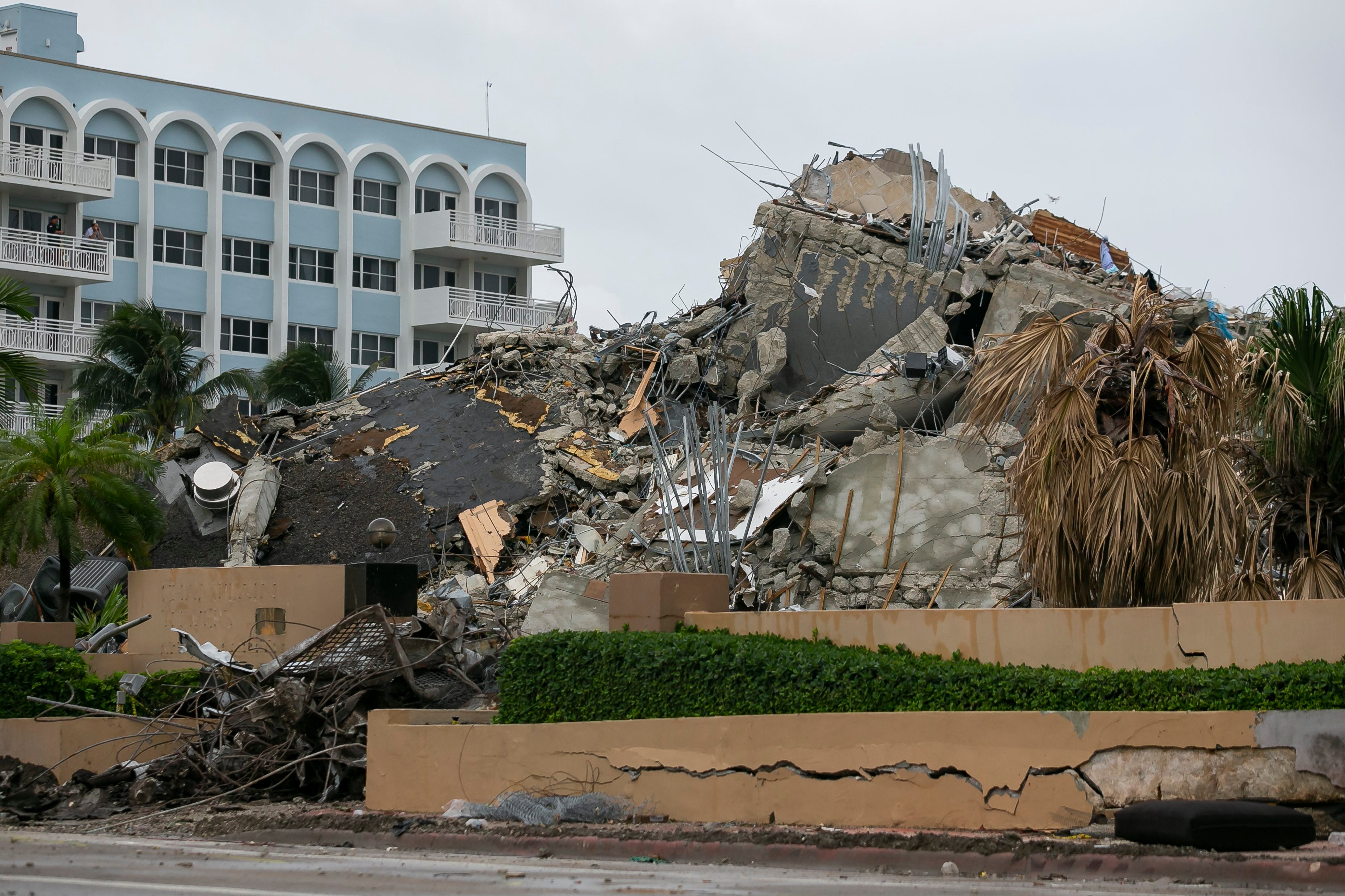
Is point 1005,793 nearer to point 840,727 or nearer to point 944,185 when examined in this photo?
point 840,727

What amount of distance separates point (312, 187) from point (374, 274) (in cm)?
348

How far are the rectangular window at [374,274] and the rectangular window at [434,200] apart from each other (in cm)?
217

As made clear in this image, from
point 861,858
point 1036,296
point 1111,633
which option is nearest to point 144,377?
point 1036,296

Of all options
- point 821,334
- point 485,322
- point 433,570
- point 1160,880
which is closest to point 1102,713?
point 1160,880

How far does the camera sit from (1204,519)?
12383 mm

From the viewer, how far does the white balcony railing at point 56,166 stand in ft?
131

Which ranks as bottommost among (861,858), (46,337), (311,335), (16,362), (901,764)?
(861,858)

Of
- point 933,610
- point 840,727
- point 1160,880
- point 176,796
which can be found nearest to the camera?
point 1160,880

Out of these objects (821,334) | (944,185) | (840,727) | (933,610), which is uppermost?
(944,185)

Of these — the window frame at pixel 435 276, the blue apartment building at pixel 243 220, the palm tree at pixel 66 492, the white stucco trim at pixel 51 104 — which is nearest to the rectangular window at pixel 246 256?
the blue apartment building at pixel 243 220

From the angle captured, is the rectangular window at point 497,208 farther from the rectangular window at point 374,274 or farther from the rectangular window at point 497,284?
the rectangular window at point 374,274

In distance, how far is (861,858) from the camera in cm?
1038

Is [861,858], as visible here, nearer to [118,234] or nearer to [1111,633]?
[1111,633]

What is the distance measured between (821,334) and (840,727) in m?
14.2
